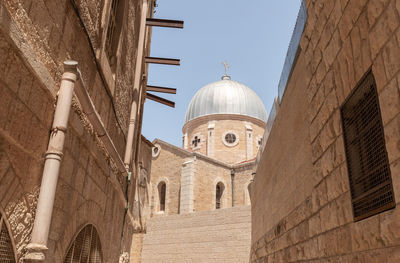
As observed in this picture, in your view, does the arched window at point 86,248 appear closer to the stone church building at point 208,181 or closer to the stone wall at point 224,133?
the stone church building at point 208,181

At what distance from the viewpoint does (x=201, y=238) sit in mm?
14453

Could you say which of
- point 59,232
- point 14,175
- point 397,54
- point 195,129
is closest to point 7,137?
point 14,175

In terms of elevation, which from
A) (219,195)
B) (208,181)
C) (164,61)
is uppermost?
(208,181)

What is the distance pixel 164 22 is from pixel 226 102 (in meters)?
25.4

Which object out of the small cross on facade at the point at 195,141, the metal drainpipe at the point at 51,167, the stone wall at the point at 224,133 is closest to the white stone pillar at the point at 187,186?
the stone wall at the point at 224,133

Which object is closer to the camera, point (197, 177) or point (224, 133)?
point (197, 177)

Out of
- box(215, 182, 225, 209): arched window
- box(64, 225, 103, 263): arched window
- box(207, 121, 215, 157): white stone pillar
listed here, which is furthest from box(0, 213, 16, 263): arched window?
box(207, 121, 215, 157): white stone pillar

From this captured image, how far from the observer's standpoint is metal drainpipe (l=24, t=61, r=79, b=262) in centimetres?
235

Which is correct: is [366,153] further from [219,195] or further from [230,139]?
[230,139]

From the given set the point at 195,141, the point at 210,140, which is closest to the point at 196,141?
the point at 195,141

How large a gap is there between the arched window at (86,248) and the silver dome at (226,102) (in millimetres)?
27865

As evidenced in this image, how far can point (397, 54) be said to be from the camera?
191 centimetres

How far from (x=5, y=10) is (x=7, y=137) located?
72 cm

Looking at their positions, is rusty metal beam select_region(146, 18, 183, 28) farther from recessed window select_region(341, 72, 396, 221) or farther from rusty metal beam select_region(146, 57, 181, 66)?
recessed window select_region(341, 72, 396, 221)
